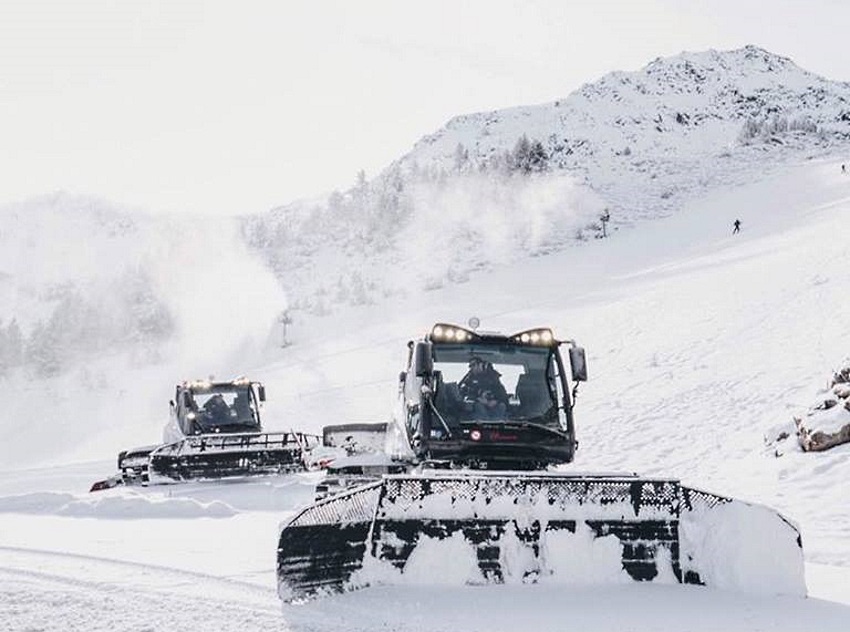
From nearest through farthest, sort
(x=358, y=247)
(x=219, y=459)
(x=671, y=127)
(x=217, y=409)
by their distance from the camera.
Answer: (x=219, y=459) → (x=217, y=409) → (x=358, y=247) → (x=671, y=127)

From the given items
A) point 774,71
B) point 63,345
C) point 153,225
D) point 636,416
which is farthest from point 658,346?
point 774,71

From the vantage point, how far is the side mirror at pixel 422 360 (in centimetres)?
809

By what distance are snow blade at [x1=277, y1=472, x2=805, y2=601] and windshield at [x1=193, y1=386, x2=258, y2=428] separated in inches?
492

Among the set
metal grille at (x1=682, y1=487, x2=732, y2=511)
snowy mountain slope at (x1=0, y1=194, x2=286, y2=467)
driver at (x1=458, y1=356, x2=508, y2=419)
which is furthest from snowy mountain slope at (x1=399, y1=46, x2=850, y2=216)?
metal grille at (x1=682, y1=487, x2=732, y2=511)

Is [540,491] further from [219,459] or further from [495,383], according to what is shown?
[219,459]

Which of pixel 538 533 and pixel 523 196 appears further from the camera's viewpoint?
pixel 523 196

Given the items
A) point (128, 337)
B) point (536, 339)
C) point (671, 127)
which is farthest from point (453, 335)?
point (671, 127)

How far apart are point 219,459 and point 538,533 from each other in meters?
10.3

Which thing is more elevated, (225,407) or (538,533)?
(225,407)

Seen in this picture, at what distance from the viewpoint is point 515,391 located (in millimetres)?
8750

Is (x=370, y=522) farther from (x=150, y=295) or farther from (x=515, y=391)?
(x=150, y=295)

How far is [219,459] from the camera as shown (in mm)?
15609

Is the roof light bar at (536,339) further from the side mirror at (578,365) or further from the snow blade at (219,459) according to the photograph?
the snow blade at (219,459)

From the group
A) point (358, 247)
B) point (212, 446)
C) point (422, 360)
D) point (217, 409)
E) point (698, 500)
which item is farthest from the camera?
point (358, 247)
